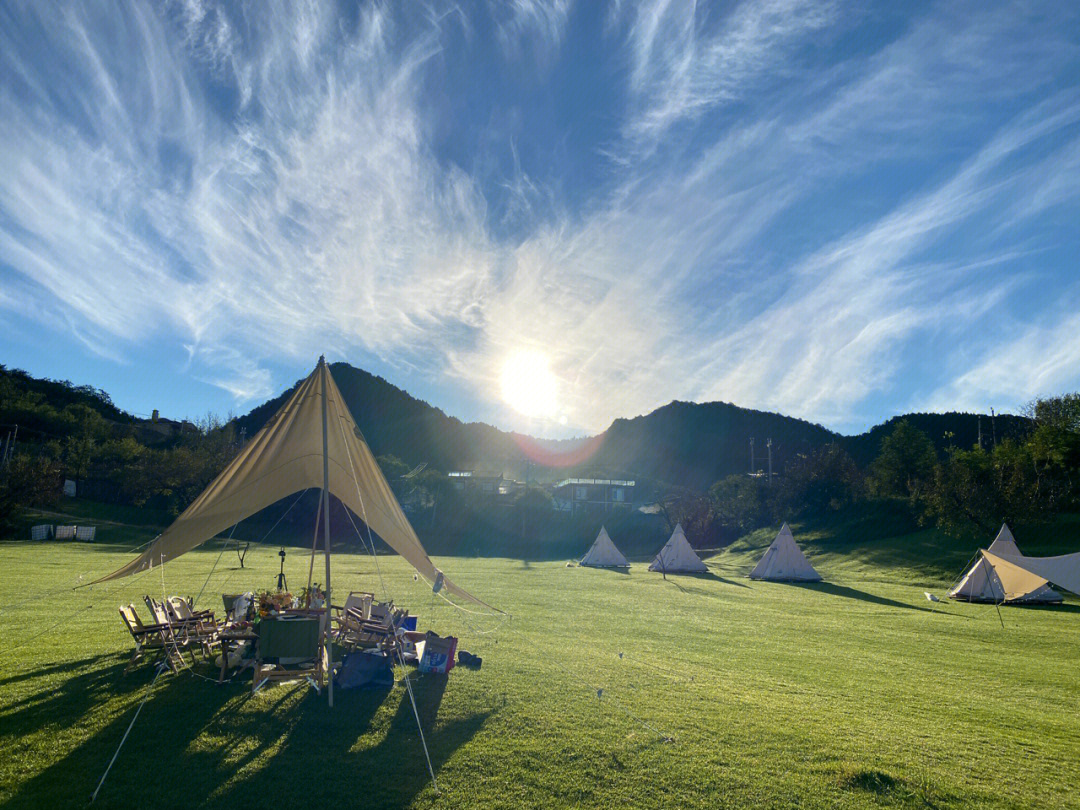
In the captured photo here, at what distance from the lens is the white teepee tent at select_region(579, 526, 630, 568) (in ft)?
120

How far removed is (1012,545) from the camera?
26984 mm

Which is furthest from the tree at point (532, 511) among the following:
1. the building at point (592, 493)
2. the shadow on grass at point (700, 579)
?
the shadow on grass at point (700, 579)

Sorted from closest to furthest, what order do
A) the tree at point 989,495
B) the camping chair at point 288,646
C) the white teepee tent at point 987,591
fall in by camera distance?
the camping chair at point 288,646, the white teepee tent at point 987,591, the tree at point 989,495

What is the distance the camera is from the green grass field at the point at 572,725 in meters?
5.49

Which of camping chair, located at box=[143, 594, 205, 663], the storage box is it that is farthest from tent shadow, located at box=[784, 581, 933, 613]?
camping chair, located at box=[143, 594, 205, 663]

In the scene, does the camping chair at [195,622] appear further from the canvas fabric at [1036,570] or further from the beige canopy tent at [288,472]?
the canvas fabric at [1036,570]

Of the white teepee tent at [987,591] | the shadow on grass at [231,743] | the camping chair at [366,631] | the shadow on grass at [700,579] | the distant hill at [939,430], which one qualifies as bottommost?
the shadow on grass at [700,579]

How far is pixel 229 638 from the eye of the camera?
325 inches

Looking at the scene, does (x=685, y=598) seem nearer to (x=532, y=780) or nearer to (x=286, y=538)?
(x=532, y=780)

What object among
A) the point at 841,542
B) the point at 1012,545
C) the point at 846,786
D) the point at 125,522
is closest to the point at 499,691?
the point at 846,786

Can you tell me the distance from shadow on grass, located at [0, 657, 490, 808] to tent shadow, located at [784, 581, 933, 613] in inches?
795

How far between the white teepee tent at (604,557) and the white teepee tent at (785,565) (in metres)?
7.90

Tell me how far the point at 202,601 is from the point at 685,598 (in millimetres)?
14748

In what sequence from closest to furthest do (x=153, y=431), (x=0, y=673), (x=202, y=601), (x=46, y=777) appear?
1. (x=46, y=777)
2. (x=0, y=673)
3. (x=202, y=601)
4. (x=153, y=431)
